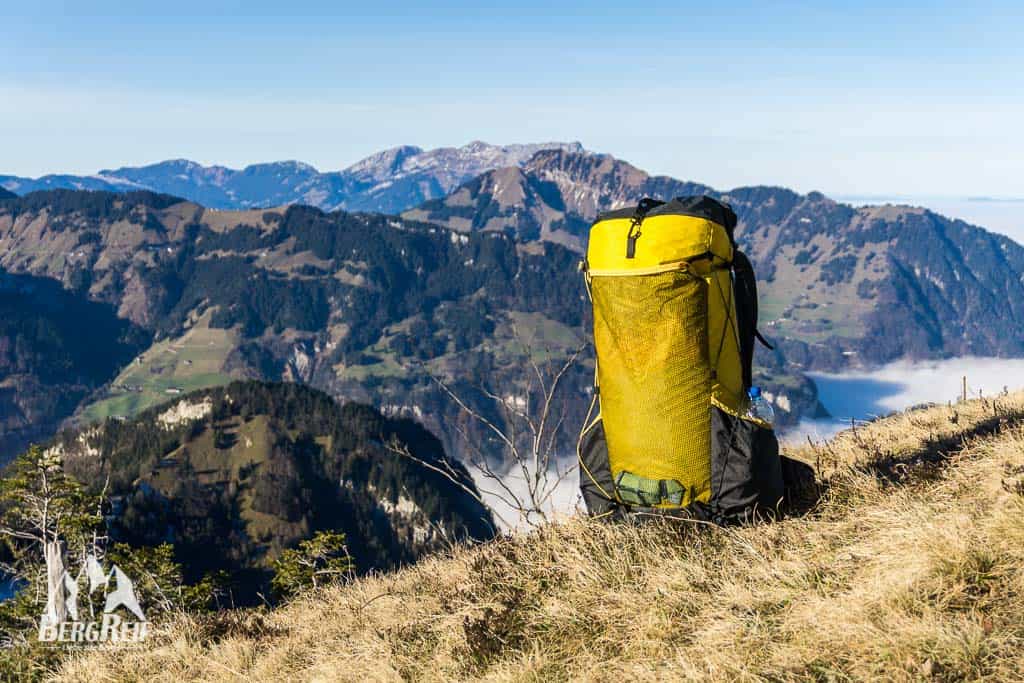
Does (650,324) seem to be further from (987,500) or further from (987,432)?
(987,432)

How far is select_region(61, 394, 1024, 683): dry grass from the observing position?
12.3ft

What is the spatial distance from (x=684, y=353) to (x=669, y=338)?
0.17 meters

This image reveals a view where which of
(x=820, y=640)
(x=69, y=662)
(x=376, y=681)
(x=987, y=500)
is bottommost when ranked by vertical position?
(x=69, y=662)

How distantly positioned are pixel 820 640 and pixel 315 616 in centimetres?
557

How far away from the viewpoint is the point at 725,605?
4531mm

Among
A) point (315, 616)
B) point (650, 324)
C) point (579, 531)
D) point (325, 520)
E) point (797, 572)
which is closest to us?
point (797, 572)

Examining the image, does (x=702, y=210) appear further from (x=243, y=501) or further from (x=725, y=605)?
(x=243, y=501)

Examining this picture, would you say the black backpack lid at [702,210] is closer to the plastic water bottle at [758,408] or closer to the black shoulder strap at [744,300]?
the black shoulder strap at [744,300]

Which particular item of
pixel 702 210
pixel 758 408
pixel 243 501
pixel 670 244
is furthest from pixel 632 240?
pixel 243 501

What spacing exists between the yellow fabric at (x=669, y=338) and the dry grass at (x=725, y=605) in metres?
0.68

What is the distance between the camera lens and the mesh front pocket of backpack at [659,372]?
5.55m

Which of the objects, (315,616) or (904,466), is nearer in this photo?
(904,466)

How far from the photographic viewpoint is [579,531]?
Result: 641cm

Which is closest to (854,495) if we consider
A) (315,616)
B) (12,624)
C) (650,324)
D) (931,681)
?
(650,324)
